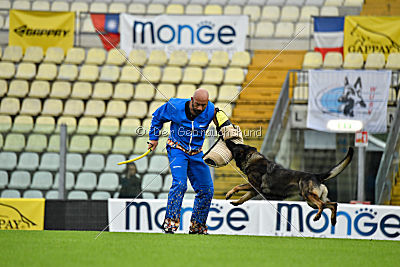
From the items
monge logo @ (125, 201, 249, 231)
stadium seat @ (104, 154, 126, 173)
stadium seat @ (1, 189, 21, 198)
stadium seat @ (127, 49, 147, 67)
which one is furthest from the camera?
stadium seat @ (127, 49, 147, 67)

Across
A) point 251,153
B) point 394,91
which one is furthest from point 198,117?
point 394,91

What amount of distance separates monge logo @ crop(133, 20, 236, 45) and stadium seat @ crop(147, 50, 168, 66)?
311mm

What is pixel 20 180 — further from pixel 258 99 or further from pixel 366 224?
pixel 258 99

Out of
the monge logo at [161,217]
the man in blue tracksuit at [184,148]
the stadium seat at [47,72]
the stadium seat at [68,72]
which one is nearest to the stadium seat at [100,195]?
the monge logo at [161,217]

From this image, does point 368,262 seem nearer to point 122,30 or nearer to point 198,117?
point 198,117

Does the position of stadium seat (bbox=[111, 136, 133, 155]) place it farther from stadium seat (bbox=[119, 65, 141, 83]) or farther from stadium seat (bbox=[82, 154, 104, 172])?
stadium seat (bbox=[119, 65, 141, 83])

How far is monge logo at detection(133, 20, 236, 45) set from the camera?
15625 millimetres

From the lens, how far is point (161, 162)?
1035cm

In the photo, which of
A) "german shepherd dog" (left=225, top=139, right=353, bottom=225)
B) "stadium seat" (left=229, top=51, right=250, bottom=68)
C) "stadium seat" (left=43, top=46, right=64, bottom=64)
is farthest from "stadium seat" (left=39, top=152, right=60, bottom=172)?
"stadium seat" (left=229, top=51, right=250, bottom=68)

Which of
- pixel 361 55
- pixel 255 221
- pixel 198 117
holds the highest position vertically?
pixel 361 55

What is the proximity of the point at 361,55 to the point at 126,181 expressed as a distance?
688 cm

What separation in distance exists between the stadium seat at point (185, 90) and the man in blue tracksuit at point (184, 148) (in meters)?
6.80

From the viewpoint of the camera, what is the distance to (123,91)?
1457 cm

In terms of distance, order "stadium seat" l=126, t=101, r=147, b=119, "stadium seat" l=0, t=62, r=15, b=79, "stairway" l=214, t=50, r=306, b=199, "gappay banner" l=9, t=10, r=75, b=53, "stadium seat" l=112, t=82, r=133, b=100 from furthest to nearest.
A: "gappay banner" l=9, t=10, r=75, b=53, "stadium seat" l=0, t=62, r=15, b=79, "stadium seat" l=112, t=82, r=133, b=100, "stadium seat" l=126, t=101, r=147, b=119, "stairway" l=214, t=50, r=306, b=199
